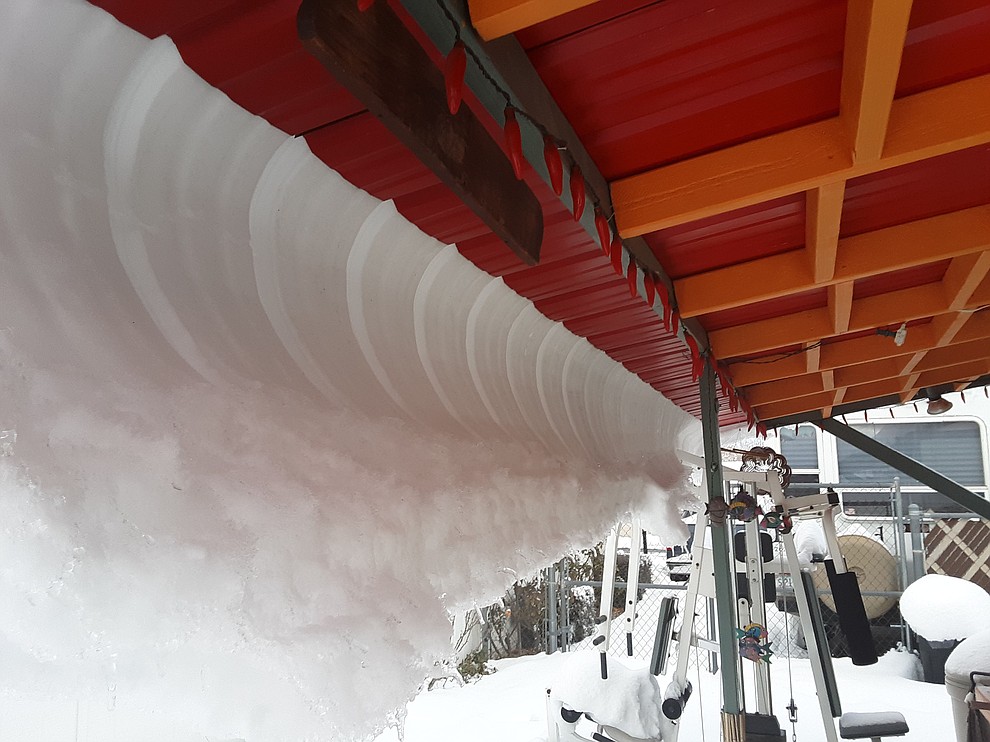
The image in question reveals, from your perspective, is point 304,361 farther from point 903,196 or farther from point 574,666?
point 574,666

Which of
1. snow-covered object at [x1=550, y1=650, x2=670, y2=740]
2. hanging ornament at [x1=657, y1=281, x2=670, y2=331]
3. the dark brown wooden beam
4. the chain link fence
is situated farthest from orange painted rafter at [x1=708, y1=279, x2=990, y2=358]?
the chain link fence

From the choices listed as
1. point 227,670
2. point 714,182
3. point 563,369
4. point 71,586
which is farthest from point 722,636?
point 71,586

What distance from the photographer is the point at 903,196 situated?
7.10 feet

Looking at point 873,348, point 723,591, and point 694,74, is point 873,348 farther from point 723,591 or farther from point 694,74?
point 694,74

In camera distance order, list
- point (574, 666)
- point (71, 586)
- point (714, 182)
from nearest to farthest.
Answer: point (71, 586) → point (714, 182) → point (574, 666)

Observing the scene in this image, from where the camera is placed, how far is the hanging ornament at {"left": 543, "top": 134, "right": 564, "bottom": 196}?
1336 millimetres

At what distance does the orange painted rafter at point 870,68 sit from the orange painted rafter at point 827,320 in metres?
1.74

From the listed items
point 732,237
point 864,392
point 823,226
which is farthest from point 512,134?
point 864,392

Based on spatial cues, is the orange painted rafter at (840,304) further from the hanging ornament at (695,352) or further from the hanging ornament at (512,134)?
the hanging ornament at (512,134)

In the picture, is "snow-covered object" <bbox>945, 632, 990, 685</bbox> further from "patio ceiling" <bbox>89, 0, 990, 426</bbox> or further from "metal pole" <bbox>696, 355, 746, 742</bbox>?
"patio ceiling" <bbox>89, 0, 990, 426</bbox>

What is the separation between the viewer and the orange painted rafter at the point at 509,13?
100cm

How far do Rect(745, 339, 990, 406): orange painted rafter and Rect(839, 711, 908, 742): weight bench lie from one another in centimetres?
197

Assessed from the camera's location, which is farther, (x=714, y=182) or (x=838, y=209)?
(x=838, y=209)

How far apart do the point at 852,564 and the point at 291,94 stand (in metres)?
8.64
